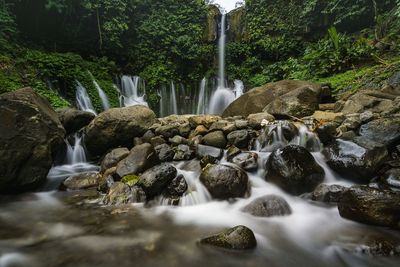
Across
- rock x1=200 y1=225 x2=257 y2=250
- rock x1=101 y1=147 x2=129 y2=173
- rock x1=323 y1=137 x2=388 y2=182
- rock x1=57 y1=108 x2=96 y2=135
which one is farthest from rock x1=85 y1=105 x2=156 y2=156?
rock x1=323 y1=137 x2=388 y2=182

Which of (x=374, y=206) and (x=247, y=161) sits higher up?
(x=247, y=161)

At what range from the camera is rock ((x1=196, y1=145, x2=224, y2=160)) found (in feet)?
19.8

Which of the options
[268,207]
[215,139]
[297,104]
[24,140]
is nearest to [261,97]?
[297,104]

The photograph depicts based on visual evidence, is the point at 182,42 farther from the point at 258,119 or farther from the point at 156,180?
the point at 156,180

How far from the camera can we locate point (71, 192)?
5.57 m

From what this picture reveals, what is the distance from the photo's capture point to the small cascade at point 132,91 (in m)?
12.7

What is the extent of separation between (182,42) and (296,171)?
40.6ft

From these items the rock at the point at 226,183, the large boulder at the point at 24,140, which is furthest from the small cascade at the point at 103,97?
the rock at the point at 226,183

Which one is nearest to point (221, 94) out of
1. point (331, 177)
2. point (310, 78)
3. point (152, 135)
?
point (310, 78)

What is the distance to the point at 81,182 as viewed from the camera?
5.86 meters

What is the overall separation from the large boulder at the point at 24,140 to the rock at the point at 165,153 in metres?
2.21

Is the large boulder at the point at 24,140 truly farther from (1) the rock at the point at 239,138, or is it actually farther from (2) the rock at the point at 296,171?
(2) the rock at the point at 296,171

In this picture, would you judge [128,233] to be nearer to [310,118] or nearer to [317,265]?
[317,265]

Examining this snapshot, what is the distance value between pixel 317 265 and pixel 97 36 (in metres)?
14.3
